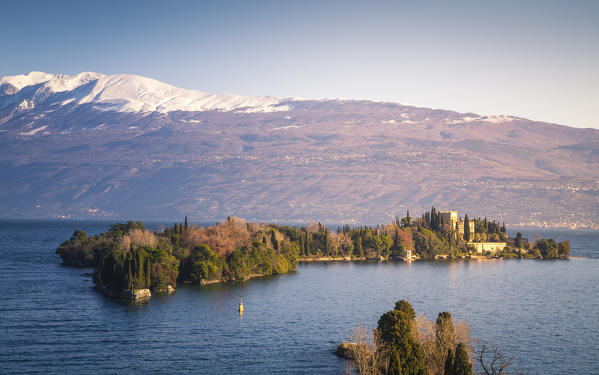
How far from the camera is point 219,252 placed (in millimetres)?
131125

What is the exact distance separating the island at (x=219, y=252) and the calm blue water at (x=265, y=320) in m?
4.43

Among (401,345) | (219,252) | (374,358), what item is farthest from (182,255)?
(401,345)

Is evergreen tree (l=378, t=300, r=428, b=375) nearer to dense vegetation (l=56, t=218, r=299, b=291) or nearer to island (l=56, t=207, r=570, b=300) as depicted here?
island (l=56, t=207, r=570, b=300)

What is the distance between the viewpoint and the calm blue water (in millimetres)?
63188

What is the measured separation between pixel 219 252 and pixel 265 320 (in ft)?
160

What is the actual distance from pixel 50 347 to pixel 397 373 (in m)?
36.1

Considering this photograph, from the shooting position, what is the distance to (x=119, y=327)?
3012 inches

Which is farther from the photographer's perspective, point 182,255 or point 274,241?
point 274,241

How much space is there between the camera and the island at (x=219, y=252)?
105m

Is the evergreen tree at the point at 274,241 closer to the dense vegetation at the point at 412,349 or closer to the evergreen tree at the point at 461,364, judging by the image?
the dense vegetation at the point at 412,349

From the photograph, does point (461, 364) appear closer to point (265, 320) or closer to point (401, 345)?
point (401, 345)

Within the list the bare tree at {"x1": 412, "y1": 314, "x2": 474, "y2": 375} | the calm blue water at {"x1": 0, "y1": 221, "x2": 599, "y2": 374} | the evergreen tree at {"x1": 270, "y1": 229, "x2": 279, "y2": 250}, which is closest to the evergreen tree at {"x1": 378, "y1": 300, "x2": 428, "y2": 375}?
the bare tree at {"x1": 412, "y1": 314, "x2": 474, "y2": 375}

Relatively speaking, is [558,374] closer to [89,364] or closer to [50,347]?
[89,364]

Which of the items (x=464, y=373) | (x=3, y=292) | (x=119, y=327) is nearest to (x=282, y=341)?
(x=119, y=327)
